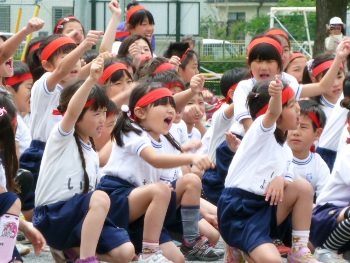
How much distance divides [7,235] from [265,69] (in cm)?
252

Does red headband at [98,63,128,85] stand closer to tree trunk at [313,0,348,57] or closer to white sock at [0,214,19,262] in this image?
white sock at [0,214,19,262]

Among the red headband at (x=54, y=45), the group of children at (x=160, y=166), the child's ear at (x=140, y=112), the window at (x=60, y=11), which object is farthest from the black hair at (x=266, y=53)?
the window at (x=60, y=11)

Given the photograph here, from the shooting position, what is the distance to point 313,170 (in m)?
6.34

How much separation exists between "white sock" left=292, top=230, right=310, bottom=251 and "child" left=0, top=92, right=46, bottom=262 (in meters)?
1.56

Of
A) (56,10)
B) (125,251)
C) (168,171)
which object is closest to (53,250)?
(125,251)

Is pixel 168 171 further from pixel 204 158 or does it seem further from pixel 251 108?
pixel 204 158

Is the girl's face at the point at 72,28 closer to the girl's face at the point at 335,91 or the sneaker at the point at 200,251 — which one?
the girl's face at the point at 335,91

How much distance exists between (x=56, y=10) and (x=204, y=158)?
11.0 m

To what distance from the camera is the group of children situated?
17.0ft

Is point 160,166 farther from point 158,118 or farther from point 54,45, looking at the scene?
point 54,45

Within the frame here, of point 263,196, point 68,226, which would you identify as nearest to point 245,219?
point 263,196

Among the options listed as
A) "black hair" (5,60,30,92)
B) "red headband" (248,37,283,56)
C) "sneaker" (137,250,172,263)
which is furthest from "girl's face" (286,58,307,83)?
"sneaker" (137,250,172,263)

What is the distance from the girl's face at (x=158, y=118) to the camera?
571cm

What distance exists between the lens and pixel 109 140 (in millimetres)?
6320
